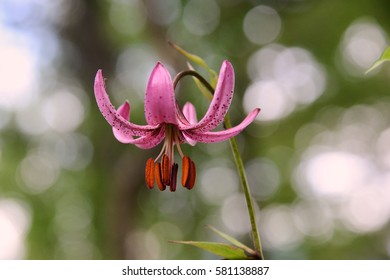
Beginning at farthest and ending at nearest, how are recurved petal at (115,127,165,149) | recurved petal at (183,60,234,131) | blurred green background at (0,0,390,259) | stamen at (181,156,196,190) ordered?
blurred green background at (0,0,390,259) < recurved petal at (115,127,165,149) < stamen at (181,156,196,190) < recurved petal at (183,60,234,131)

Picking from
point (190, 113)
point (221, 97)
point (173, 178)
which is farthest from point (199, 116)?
point (221, 97)

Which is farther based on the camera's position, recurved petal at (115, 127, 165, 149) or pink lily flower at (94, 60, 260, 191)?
recurved petal at (115, 127, 165, 149)

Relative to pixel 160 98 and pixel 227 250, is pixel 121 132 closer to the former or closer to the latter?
pixel 160 98

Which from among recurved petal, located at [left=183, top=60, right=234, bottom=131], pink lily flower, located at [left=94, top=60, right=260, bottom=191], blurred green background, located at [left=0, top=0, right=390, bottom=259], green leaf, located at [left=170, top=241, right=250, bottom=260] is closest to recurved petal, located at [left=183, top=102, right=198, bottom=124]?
pink lily flower, located at [left=94, top=60, right=260, bottom=191]

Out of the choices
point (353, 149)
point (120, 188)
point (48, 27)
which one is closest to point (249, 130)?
point (353, 149)

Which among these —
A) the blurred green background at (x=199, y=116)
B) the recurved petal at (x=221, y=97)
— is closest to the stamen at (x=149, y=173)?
the recurved petal at (x=221, y=97)

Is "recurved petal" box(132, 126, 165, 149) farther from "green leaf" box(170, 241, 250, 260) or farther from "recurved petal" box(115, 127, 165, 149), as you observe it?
"green leaf" box(170, 241, 250, 260)
